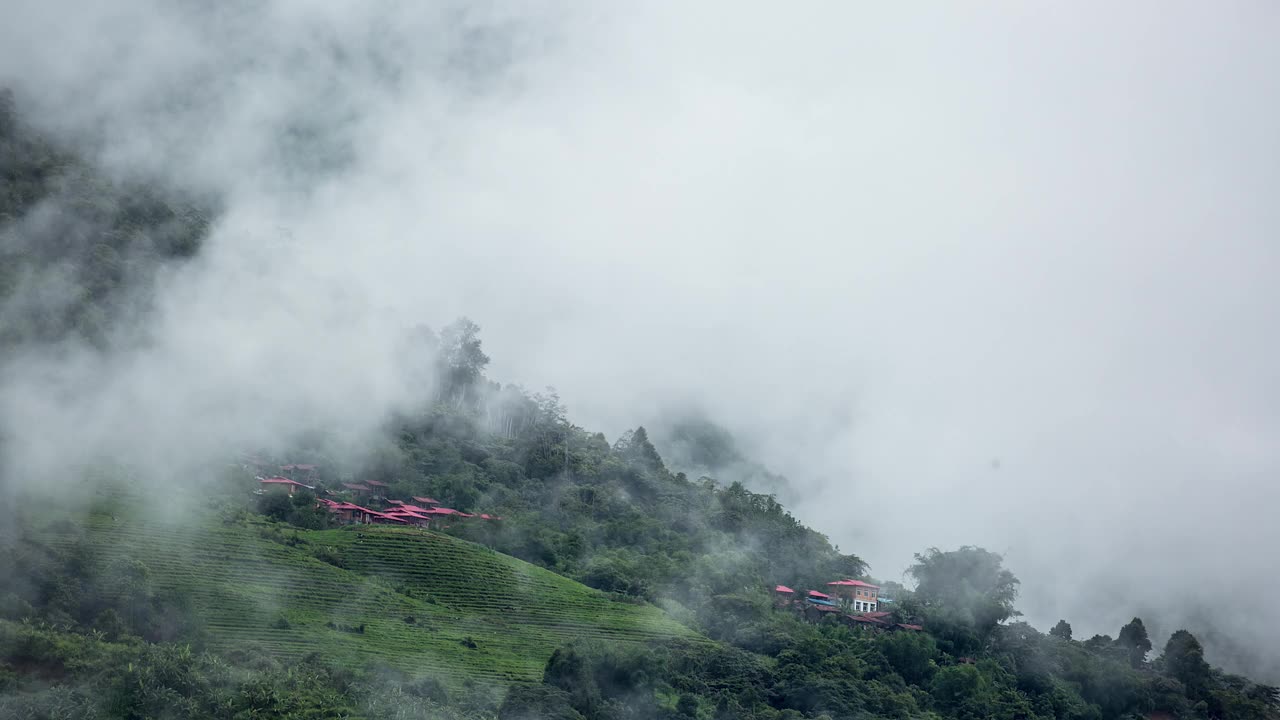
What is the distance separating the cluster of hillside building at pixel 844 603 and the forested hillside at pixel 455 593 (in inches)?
34.6

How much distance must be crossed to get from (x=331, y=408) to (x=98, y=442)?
17278mm

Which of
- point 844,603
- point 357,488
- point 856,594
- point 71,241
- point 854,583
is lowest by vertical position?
point 844,603

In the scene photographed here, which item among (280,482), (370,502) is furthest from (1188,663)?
(280,482)

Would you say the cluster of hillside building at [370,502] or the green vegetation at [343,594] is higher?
the cluster of hillside building at [370,502]

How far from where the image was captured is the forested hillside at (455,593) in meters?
27.0

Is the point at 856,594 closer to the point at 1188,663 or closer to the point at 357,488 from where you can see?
the point at 1188,663

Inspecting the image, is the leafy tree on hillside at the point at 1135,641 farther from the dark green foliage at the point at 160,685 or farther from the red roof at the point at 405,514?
the dark green foliage at the point at 160,685

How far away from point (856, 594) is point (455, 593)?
23047 mm

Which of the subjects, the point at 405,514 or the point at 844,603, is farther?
the point at 844,603

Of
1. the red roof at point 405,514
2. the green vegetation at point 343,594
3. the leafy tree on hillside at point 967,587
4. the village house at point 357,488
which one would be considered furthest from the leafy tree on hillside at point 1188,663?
the village house at point 357,488

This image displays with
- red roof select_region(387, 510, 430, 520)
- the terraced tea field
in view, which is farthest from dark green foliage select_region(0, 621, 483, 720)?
red roof select_region(387, 510, 430, 520)

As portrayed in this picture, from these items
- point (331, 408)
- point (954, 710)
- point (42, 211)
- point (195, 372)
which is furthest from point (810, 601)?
point (42, 211)

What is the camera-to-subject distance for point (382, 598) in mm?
37031

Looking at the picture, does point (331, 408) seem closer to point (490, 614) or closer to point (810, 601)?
point (490, 614)
